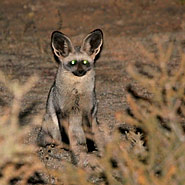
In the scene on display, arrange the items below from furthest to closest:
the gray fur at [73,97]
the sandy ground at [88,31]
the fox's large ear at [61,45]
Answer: the sandy ground at [88,31] < the fox's large ear at [61,45] < the gray fur at [73,97]

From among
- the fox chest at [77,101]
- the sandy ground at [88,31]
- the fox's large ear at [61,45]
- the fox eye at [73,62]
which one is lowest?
the sandy ground at [88,31]

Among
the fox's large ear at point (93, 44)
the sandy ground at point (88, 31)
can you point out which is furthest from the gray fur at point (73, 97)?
the sandy ground at point (88, 31)

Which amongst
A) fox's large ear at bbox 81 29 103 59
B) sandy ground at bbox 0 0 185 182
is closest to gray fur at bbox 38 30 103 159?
fox's large ear at bbox 81 29 103 59

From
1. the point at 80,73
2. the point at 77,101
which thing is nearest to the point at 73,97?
the point at 77,101

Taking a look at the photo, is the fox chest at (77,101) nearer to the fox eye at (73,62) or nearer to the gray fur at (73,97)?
the gray fur at (73,97)

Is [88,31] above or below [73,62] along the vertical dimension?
below

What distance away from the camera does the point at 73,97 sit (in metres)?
5.36

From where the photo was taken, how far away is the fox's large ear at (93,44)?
18.1ft

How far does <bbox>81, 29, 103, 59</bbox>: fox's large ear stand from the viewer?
18.1ft

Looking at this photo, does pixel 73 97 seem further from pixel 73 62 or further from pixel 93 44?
pixel 93 44

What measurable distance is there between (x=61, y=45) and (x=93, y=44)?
37cm

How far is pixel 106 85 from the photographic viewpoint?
7883 millimetres

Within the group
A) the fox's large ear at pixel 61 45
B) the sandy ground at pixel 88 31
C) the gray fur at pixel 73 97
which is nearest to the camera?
the gray fur at pixel 73 97

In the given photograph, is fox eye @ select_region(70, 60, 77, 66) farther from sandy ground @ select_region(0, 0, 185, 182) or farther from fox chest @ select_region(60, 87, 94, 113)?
sandy ground @ select_region(0, 0, 185, 182)
